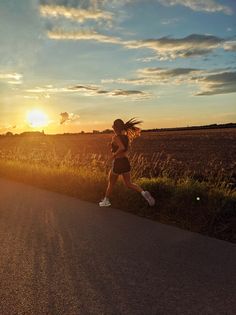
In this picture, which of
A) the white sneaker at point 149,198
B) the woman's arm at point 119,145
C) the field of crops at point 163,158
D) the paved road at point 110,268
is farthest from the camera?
the field of crops at point 163,158

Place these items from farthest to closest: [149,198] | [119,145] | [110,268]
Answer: [119,145] → [149,198] → [110,268]

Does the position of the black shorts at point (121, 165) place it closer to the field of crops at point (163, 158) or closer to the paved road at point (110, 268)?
the paved road at point (110, 268)

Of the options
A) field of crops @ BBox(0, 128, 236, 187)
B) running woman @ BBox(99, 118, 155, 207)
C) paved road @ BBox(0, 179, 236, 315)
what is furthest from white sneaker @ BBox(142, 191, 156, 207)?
field of crops @ BBox(0, 128, 236, 187)

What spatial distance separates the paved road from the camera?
170 inches

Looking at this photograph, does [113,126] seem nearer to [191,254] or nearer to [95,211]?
[95,211]

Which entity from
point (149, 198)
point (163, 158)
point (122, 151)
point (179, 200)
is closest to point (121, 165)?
point (122, 151)

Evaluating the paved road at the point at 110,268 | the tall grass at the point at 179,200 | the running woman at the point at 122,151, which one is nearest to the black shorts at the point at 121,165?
the running woman at the point at 122,151

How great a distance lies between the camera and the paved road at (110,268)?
14.2 ft

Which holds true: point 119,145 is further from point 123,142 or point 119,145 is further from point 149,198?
point 149,198

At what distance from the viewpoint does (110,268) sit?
5383 mm

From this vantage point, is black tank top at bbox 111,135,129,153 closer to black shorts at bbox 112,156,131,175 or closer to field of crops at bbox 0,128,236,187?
black shorts at bbox 112,156,131,175

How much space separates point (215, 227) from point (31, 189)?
21.4ft

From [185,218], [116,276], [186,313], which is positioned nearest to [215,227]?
[185,218]

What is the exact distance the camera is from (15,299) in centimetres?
449
